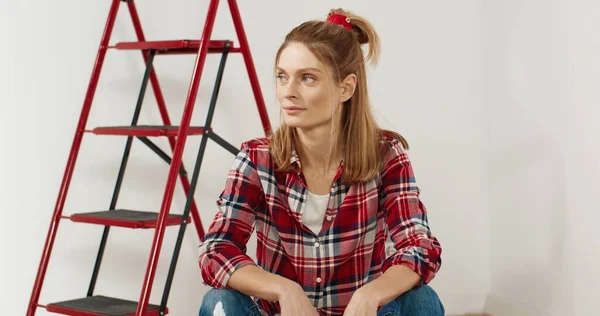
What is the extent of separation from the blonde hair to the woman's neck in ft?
0.05

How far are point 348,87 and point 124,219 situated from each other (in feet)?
2.87

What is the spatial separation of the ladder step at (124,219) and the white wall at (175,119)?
1.16 feet

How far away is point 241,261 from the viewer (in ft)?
6.13

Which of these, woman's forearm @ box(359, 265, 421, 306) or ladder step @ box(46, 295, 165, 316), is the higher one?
woman's forearm @ box(359, 265, 421, 306)

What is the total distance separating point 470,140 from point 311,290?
4.56 feet

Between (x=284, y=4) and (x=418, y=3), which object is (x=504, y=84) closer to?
(x=418, y=3)

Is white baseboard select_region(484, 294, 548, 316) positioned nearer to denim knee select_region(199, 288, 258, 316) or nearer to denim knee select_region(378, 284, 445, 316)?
denim knee select_region(378, 284, 445, 316)

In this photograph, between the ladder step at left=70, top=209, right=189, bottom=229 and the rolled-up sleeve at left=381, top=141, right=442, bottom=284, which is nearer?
the rolled-up sleeve at left=381, top=141, right=442, bottom=284

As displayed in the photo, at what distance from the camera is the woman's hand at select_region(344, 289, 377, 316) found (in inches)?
67.9

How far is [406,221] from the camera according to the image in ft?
6.39

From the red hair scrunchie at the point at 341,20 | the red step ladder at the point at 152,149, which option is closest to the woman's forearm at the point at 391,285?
the red hair scrunchie at the point at 341,20

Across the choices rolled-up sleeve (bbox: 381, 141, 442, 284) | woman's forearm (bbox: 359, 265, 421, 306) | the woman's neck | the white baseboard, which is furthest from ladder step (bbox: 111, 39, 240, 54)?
the white baseboard

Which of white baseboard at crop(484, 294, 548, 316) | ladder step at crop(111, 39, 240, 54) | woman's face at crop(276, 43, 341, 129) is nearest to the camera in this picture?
woman's face at crop(276, 43, 341, 129)

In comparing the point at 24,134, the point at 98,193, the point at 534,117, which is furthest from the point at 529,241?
the point at 24,134
